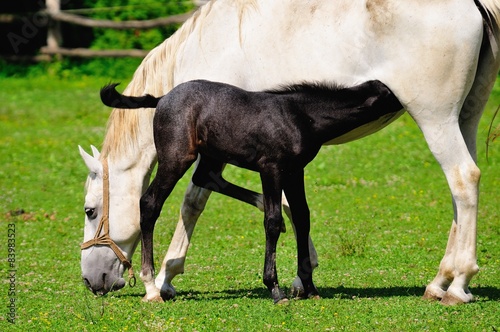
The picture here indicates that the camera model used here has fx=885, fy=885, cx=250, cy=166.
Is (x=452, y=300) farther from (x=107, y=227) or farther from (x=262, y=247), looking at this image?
(x=262, y=247)

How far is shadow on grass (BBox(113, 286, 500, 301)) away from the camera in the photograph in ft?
23.2

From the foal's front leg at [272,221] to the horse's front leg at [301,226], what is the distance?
248 millimetres

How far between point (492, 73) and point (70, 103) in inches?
519

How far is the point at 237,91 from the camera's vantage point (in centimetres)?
671

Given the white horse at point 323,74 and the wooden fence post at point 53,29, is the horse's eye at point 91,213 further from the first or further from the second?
the wooden fence post at point 53,29

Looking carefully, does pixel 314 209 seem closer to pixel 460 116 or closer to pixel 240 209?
A: pixel 240 209

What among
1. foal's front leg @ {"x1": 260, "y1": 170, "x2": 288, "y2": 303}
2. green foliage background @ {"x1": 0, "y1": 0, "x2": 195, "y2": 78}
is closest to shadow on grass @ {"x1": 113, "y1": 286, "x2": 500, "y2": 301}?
foal's front leg @ {"x1": 260, "y1": 170, "x2": 288, "y2": 303}

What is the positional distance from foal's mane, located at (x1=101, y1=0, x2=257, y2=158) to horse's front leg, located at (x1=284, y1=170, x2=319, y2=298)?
55.8 inches

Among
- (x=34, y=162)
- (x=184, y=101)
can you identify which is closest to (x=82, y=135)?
(x=34, y=162)

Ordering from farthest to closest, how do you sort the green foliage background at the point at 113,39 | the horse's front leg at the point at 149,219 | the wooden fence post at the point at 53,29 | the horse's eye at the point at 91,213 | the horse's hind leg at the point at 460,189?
the wooden fence post at the point at 53,29 → the green foliage background at the point at 113,39 → the horse's eye at the point at 91,213 → the horse's front leg at the point at 149,219 → the horse's hind leg at the point at 460,189

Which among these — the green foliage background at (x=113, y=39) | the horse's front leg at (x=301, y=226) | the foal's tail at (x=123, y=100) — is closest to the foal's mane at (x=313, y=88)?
the horse's front leg at (x=301, y=226)

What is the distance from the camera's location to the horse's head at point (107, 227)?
7434 mm

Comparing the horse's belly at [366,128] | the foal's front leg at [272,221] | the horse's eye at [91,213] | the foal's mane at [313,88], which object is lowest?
the horse's eye at [91,213]

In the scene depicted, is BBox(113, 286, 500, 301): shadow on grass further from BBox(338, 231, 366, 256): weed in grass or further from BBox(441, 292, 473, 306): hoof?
BBox(338, 231, 366, 256): weed in grass
